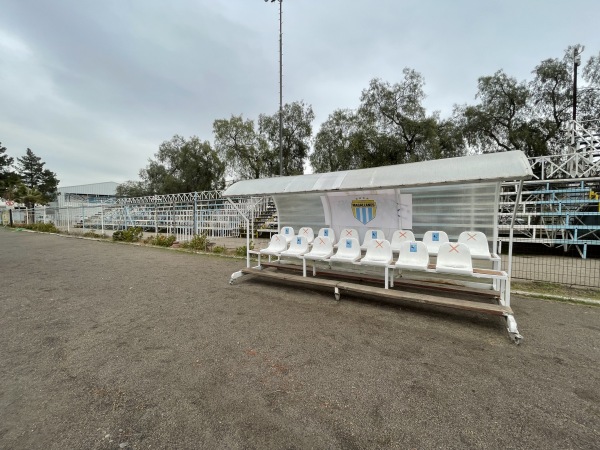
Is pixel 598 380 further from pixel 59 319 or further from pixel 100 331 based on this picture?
pixel 59 319

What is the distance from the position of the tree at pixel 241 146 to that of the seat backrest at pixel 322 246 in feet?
63.8

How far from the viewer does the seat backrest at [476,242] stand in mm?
4681

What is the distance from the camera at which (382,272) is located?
5730 mm

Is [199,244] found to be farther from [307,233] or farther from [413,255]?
[413,255]

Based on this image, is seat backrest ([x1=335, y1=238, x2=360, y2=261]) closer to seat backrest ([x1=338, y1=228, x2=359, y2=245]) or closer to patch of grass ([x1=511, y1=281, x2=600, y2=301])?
seat backrest ([x1=338, y1=228, x2=359, y2=245])

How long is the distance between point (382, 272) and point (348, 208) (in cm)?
168

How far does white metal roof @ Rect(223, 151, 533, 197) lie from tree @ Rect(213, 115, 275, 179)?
19.0 metres

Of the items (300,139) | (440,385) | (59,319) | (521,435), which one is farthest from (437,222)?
(300,139)

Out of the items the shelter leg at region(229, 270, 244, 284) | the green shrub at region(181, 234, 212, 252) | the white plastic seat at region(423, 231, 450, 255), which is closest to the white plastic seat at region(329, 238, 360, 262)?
the white plastic seat at region(423, 231, 450, 255)

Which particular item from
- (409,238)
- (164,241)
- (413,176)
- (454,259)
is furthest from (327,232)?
(164,241)

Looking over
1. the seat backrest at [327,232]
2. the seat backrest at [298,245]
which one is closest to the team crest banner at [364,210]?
the seat backrest at [327,232]

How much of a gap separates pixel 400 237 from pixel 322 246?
5.44 ft

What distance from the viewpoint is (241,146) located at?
25.2m

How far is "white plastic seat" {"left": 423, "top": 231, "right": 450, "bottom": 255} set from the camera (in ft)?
16.9
